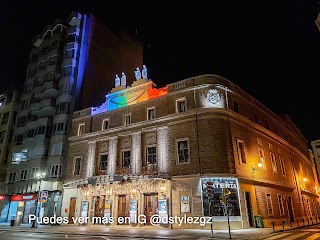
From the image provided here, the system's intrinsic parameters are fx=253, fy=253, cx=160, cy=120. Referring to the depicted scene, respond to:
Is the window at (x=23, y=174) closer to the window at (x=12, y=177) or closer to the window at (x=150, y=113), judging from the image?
the window at (x=12, y=177)

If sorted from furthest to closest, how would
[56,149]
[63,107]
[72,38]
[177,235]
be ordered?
[72,38] < [63,107] < [56,149] < [177,235]

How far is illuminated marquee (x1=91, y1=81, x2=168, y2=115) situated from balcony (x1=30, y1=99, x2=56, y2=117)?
29.2 feet

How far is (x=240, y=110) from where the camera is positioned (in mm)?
27500

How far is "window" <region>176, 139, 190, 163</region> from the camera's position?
24859mm

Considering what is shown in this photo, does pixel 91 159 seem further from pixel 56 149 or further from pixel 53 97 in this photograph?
pixel 53 97

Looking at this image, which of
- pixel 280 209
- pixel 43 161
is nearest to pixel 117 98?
pixel 43 161

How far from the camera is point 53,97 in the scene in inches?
1558

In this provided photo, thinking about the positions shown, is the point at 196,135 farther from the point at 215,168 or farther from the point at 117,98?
the point at 117,98

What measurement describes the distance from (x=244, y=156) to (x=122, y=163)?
13242mm

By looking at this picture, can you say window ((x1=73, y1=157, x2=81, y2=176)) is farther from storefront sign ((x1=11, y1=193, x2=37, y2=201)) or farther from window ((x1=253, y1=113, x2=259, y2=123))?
window ((x1=253, y1=113, x2=259, y2=123))

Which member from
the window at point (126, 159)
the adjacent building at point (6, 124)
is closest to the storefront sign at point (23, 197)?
the adjacent building at point (6, 124)

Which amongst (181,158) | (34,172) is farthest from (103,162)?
(34,172)

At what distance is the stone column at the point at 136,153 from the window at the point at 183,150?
4678mm

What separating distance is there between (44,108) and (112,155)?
16396mm
